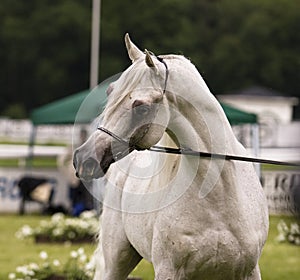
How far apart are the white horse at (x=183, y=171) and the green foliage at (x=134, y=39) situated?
177ft

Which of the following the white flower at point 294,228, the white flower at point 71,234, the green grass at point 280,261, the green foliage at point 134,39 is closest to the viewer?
the green grass at point 280,261

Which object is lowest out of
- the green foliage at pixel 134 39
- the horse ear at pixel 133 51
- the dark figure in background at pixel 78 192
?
the green foliage at pixel 134 39

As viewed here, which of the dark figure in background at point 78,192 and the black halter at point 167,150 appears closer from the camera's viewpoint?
the black halter at point 167,150

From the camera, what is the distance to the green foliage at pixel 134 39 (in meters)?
61.2

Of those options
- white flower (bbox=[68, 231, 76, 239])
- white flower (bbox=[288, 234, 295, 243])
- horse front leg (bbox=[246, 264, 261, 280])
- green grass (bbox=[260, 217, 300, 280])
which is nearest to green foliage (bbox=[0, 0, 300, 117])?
white flower (bbox=[68, 231, 76, 239])

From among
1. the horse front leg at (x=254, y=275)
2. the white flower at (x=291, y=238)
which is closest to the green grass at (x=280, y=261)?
the white flower at (x=291, y=238)

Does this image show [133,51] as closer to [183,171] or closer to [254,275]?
[183,171]

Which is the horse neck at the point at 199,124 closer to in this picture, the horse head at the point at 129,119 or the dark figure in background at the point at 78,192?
the horse head at the point at 129,119

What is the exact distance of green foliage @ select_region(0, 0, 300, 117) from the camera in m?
61.2

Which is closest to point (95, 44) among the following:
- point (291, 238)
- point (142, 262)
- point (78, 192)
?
point (78, 192)

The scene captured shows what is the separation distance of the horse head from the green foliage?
5421 centimetres

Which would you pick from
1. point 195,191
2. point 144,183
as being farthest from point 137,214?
point 195,191

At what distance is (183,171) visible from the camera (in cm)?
536

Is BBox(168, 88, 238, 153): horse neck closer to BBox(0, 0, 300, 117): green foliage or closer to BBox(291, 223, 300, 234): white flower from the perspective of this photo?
BBox(291, 223, 300, 234): white flower
